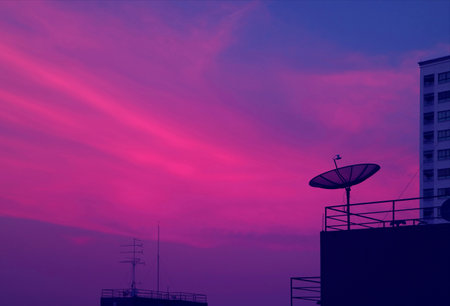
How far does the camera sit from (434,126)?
148000 mm

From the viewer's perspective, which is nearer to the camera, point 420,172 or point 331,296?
point 331,296

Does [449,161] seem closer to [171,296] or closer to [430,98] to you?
[430,98]

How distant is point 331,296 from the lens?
29406 mm

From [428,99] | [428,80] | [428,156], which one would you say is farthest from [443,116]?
[428,156]

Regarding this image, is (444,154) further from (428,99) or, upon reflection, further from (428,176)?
(428,99)

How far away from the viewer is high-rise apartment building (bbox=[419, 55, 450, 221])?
144000 mm

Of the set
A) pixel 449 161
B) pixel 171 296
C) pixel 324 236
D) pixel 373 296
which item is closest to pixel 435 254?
pixel 373 296

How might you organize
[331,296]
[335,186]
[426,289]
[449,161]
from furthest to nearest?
[449,161] → [335,186] → [331,296] → [426,289]

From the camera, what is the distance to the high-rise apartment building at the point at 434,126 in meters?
144

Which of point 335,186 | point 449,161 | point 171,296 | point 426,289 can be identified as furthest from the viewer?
point 449,161

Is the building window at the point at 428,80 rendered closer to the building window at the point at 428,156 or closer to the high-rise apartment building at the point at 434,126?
the high-rise apartment building at the point at 434,126

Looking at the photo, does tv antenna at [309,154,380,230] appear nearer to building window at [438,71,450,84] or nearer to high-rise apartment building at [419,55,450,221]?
high-rise apartment building at [419,55,450,221]

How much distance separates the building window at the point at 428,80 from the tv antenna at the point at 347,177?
404 ft

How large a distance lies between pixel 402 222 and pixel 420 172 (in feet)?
403
